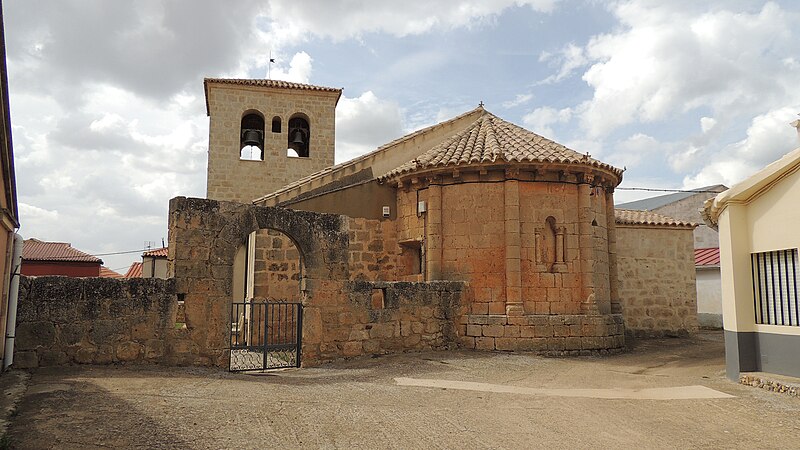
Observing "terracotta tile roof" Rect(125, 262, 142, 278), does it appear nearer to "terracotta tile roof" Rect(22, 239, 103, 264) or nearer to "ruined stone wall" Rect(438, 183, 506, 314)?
"terracotta tile roof" Rect(22, 239, 103, 264)

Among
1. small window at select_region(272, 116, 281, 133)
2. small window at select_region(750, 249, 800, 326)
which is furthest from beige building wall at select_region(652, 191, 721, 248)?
small window at select_region(750, 249, 800, 326)

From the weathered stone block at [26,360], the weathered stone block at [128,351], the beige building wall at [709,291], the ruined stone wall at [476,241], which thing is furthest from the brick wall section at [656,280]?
the weathered stone block at [26,360]

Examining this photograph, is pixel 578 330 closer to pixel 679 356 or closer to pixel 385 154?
pixel 679 356

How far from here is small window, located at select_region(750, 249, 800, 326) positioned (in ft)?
27.3

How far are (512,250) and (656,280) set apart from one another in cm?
721

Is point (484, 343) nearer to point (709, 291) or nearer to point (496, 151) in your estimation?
point (496, 151)

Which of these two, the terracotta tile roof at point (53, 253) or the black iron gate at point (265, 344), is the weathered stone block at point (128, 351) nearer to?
the black iron gate at point (265, 344)

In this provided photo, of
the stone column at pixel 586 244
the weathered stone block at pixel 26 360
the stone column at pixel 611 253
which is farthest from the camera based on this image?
the stone column at pixel 611 253

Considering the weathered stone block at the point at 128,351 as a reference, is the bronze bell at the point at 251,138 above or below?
above

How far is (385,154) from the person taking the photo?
50.3 feet

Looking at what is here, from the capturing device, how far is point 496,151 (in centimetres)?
1271

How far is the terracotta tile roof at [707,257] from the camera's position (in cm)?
2430

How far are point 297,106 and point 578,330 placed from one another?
45.3ft

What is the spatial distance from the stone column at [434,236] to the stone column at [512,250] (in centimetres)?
150
